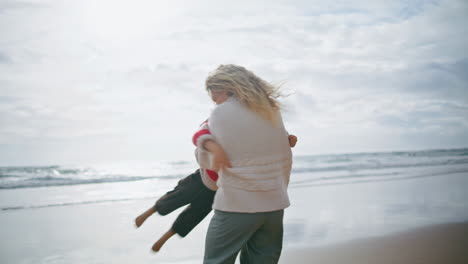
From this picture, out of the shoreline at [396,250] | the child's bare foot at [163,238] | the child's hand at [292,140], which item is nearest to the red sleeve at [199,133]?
the child's hand at [292,140]

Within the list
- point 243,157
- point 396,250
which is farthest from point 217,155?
point 396,250

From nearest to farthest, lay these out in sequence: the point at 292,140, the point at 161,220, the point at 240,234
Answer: the point at 240,234, the point at 292,140, the point at 161,220

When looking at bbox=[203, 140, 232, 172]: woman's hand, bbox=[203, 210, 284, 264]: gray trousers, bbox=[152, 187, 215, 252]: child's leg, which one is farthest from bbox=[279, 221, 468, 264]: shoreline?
bbox=[203, 140, 232, 172]: woman's hand

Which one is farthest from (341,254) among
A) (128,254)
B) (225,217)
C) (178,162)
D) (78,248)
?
(178,162)

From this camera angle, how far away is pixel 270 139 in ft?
6.81

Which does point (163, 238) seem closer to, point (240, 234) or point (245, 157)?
point (240, 234)

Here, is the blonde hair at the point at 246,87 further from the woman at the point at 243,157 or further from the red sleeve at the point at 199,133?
the red sleeve at the point at 199,133

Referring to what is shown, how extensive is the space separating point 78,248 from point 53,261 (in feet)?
1.56

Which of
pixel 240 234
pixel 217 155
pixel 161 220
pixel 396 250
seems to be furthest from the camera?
pixel 161 220

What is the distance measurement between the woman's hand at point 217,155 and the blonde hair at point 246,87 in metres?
0.27

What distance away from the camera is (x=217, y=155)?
78.3 inches

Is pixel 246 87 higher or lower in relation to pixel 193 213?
higher

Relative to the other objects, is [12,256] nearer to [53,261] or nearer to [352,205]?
[53,261]

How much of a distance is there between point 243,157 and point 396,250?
333 cm
